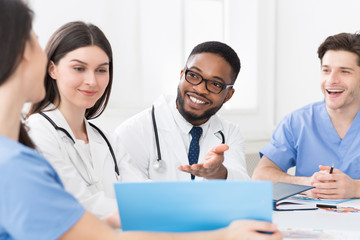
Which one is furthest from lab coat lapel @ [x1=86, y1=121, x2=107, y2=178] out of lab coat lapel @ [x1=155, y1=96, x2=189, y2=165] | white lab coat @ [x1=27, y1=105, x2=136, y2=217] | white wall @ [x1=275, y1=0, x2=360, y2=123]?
white wall @ [x1=275, y1=0, x2=360, y2=123]

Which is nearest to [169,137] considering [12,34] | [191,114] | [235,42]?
[191,114]

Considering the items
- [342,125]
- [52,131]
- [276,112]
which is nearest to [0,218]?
[52,131]

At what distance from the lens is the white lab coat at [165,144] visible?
181cm

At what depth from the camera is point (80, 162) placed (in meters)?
1.31

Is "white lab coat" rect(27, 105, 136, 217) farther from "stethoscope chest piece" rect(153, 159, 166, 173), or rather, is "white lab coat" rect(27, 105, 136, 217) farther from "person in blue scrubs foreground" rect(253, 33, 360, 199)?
"person in blue scrubs foreground" rect(253, 33, 360, 199)

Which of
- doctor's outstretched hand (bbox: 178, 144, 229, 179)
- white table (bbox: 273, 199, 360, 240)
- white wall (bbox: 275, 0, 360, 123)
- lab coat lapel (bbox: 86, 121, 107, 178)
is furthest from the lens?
white wall (bbox: 275, 0, 360, 123)

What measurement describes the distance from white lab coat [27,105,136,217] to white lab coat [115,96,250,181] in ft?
1.04

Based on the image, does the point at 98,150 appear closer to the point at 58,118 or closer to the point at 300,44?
the point at 58,118

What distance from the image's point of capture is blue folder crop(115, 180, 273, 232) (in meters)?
0.77

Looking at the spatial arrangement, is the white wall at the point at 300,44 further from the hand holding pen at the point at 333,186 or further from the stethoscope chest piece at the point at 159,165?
the stethoscope chest piece at the point at 159,165

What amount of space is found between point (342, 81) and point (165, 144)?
0.96m

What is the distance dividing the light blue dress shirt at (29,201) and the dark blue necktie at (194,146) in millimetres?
1132

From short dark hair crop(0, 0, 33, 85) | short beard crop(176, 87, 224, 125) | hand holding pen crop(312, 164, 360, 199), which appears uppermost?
short dark hair crop(0, 0, 33, 85)

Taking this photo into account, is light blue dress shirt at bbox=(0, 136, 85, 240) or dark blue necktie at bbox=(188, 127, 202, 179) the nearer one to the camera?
light blue dress shirt at bbox=(0, 136, 85, 240)
